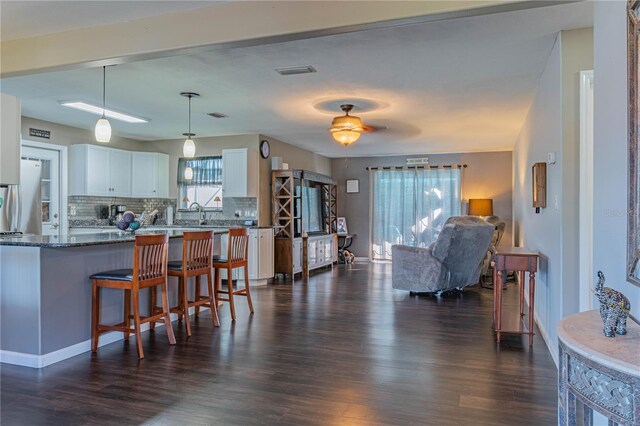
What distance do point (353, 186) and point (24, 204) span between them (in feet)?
21.7

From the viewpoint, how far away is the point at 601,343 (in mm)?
1324

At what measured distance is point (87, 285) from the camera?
358 cm

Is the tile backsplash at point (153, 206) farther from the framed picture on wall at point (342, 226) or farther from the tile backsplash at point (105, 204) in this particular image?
the framed picture on wall at point (342, 226)

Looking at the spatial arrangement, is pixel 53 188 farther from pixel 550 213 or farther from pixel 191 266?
pixel 550 213

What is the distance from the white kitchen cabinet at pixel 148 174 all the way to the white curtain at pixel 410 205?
4698 mm

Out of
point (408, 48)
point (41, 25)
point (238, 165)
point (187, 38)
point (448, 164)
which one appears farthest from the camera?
point (448, 164)

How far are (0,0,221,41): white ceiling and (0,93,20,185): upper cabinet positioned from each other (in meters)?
0.81

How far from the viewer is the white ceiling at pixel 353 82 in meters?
3.27

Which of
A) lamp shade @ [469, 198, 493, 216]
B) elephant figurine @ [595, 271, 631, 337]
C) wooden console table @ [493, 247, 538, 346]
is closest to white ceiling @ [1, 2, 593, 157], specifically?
wooden console table @ [493, 247, 538, 346]

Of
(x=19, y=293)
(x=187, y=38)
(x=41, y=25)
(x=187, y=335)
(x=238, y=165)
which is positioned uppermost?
(x=41, y=25)

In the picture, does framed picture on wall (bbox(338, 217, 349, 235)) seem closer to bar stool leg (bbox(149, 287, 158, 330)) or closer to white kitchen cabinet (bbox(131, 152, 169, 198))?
white kitchen cabinet (bbox(131, 152, 169, 198))

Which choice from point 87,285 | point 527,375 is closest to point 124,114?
point 87,285

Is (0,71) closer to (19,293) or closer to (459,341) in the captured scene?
(19,293)

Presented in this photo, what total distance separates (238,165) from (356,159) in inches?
158
